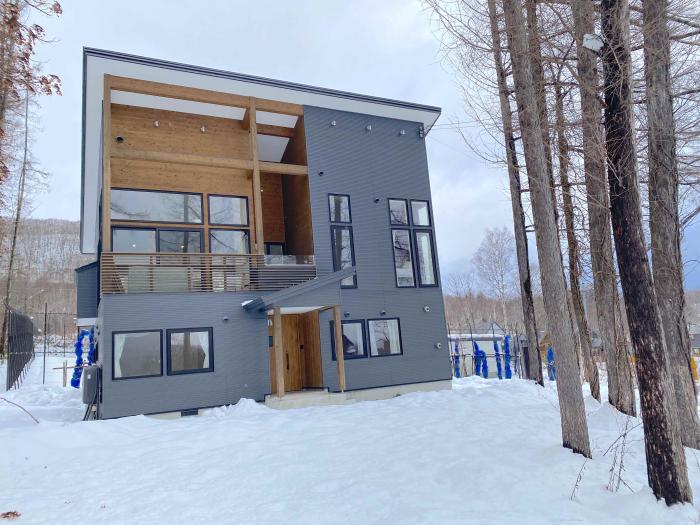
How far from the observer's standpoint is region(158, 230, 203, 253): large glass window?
11.4 metres

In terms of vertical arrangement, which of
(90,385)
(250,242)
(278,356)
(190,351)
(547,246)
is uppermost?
(250,242)

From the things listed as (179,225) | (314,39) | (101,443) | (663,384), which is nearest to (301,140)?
(179,225)

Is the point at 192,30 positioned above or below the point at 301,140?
above

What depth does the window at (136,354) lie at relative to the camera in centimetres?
944

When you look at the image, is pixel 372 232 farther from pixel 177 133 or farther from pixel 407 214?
pixel 177 133

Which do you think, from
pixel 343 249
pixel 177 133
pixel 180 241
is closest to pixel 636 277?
pixel 343 249

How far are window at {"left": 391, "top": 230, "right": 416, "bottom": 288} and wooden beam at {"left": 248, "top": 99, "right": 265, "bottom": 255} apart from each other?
3636 mm

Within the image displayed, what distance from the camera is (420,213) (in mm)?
13375

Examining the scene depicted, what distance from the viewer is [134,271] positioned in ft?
33.1

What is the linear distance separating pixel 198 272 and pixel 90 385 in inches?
123

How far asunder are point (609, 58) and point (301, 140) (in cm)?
889

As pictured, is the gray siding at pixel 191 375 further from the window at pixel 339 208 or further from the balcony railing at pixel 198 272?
the window at pixel 339 208

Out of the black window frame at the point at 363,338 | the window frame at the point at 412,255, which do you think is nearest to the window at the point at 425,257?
the window frame at the point at 412,255

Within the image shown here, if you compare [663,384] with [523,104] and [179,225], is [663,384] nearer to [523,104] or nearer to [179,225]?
[523,104]
